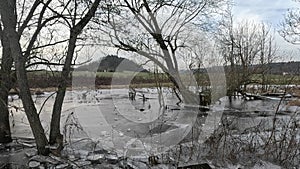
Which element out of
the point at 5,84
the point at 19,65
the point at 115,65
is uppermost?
the point at 115,65

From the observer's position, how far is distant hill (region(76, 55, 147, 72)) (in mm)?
8874

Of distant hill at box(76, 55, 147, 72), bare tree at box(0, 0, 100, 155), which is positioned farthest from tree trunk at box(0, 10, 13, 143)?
distant hill at box(76, 55, 147, 72)

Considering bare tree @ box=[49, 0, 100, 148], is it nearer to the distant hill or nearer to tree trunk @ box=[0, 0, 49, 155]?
tree trunk @ box=[0, 0, 49, 155]

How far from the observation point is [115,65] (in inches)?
393

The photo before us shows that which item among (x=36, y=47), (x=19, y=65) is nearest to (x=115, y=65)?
(x=36, y=47)

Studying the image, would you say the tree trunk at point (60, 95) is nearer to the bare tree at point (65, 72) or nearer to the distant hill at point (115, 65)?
the bare tree at point (65, 72)

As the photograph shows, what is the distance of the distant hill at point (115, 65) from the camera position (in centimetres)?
887

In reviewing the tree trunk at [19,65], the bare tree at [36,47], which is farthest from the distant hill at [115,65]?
the tree trunk at [19,65]

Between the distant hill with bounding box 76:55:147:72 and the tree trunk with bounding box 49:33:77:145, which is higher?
the distant hill with bounding box 76:55:147:72

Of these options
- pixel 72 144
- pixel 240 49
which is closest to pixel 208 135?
pixel 72 144

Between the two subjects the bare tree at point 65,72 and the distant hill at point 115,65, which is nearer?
the bare tree at point 65,72

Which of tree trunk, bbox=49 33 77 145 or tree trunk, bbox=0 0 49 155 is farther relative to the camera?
tree trunk, bbox=49 33 77 145

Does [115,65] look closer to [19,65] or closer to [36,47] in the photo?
[36,47]

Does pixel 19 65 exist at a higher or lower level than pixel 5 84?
higher
